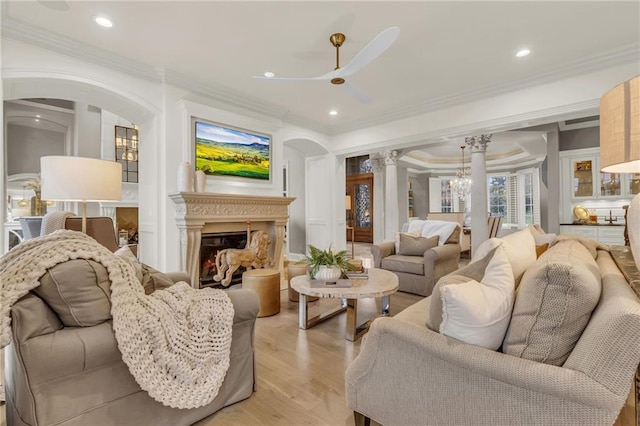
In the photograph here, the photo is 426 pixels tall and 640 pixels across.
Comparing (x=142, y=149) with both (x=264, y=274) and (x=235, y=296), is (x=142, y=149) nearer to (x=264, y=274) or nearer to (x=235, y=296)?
(x=264, y=274)

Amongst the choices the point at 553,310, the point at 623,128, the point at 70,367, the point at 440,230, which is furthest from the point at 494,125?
the point at 70,367

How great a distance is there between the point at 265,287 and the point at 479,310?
230cm

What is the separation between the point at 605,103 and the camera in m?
1.12

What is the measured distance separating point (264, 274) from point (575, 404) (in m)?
2.52

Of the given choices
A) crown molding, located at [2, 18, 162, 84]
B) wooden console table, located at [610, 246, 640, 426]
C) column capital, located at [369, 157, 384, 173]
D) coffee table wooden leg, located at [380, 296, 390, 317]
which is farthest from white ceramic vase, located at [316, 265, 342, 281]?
column capital, located at [369, 157, 384, 173]

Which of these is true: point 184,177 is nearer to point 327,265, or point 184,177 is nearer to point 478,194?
point 327,265

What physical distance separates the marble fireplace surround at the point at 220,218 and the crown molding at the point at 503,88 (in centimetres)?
199

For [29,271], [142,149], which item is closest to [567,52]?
[29,271]

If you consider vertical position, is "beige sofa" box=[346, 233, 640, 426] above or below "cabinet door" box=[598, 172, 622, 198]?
below

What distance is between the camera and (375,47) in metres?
2.22

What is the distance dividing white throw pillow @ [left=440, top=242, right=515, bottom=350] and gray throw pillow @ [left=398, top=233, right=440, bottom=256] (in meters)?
2.93

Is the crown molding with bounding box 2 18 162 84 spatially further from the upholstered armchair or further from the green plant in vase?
the upholstered armchair

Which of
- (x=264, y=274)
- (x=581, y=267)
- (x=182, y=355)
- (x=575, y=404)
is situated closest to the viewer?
(x=575, y=404)

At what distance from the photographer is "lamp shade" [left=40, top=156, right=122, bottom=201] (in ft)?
6.91
